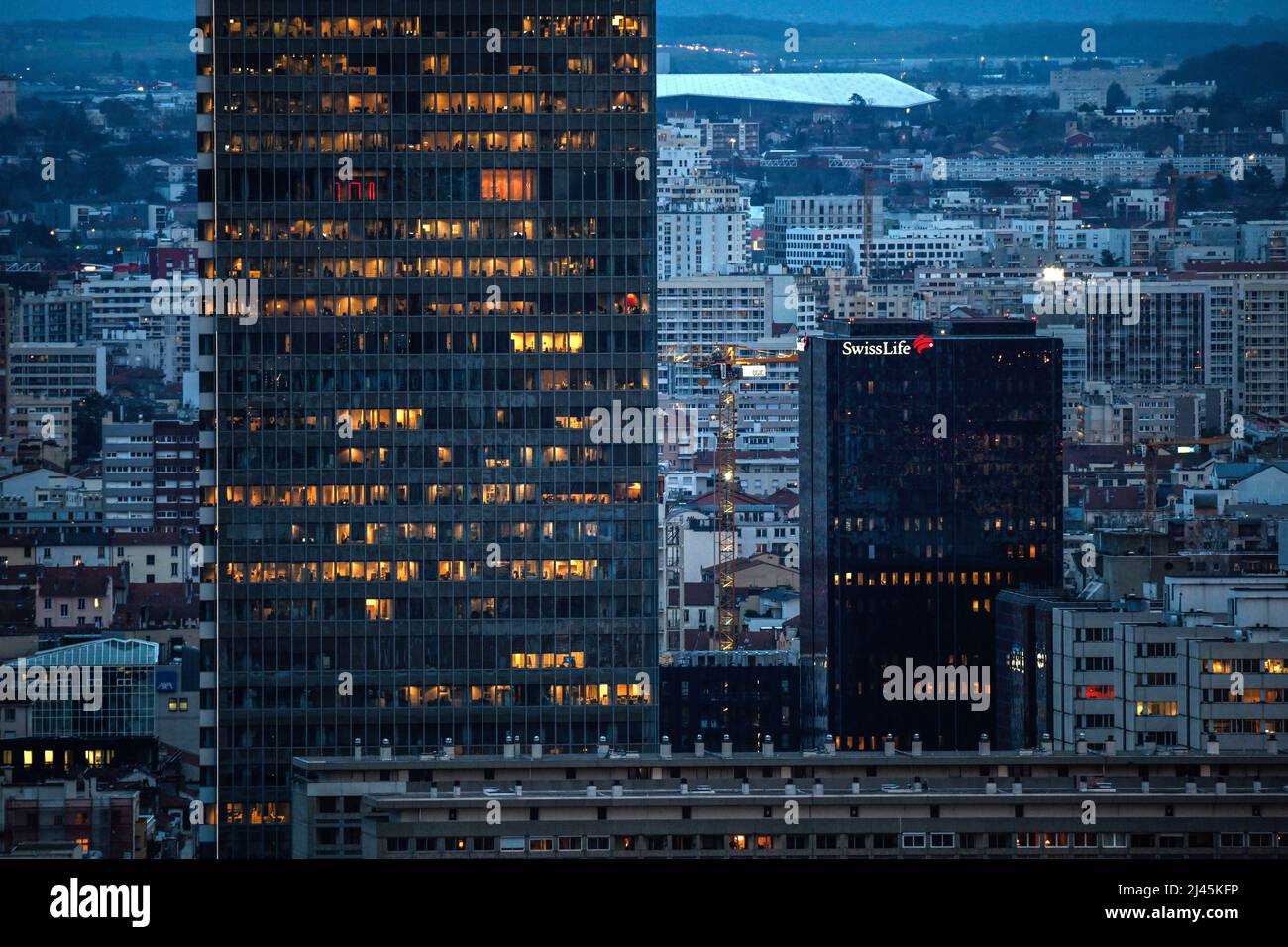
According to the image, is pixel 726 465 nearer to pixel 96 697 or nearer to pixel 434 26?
pixel 96 697

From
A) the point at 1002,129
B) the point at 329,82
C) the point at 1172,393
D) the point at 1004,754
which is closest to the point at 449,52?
the point at 329,82

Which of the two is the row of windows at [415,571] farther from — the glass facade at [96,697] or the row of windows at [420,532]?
the glass facade at [96,697]

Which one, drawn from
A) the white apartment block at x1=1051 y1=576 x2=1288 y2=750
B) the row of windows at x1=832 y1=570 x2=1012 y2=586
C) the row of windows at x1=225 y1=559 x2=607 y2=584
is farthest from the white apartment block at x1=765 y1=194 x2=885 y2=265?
the row of windows at x1=225 y1=559 x2=607 y2=584

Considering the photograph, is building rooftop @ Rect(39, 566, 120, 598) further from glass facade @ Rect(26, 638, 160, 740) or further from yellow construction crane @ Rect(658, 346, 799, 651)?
yellow construction crane @ Rect(658, 346, 799, 651)

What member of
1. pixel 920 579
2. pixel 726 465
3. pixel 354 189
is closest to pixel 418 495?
pixel 354 189

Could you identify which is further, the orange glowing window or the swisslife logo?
the swisslife logo

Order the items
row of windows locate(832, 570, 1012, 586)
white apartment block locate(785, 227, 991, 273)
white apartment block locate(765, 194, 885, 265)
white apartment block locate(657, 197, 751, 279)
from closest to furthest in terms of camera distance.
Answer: row of windows locate(832, 570, 1012, 586), white apartment block locate(785, 227, 991, 273), white apartment block locate(765, 194, 885, 265), white apartment block locate(657, 197, 751, 279)
